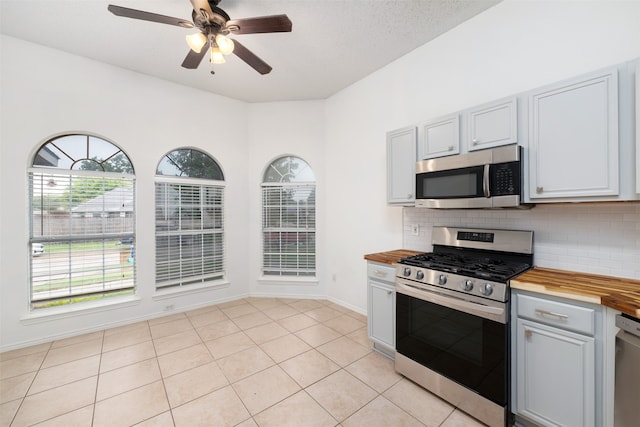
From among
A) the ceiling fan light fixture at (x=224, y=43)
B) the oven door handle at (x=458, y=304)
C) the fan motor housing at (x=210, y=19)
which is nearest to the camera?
the oven door handle at (x=458, y=304)

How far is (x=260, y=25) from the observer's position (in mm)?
1900

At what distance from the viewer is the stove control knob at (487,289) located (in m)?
1.64

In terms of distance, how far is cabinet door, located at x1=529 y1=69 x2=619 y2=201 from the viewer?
4.82 ft

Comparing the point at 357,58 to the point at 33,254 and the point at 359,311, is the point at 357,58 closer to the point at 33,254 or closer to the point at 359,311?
the point at 359,311

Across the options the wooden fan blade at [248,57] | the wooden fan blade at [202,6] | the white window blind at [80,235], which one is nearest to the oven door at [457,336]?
the wooden fan blade at [248,57]

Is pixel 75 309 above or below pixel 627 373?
below

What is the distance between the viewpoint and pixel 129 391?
2025 millimetres

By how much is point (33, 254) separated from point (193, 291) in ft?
5.69

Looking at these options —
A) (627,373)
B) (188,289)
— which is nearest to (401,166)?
(627,373)

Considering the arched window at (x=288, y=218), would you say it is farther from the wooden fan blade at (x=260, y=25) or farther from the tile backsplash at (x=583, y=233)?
the tile backsplash at (x=583, y=233)

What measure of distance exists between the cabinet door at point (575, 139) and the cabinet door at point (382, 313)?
4.57ft

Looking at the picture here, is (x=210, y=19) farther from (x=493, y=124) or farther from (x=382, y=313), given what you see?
(x=382, y=313)

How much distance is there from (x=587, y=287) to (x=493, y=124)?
47.8 inches

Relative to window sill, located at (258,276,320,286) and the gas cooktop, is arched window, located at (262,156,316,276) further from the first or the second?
the gas cooktop
